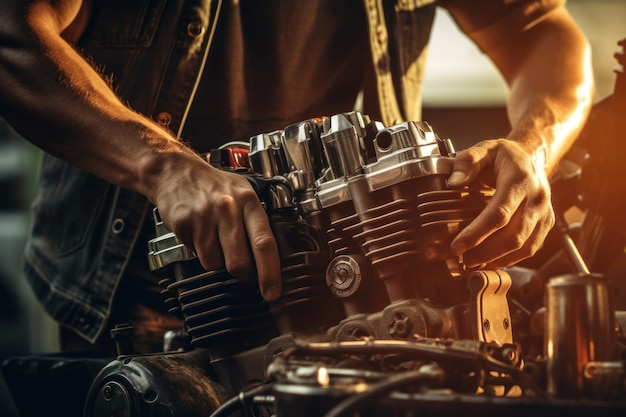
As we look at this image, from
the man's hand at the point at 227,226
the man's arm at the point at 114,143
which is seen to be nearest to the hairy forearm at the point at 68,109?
the man's arm at the point at 114,143

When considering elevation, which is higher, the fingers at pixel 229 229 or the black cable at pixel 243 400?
the fingers at pixel 229 229

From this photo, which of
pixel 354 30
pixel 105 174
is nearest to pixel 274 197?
pixel 105 174

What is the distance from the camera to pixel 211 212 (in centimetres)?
146

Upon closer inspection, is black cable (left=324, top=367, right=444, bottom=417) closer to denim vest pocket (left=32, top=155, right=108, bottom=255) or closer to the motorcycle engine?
the motorcycle engine

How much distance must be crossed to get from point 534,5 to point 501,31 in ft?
0.40

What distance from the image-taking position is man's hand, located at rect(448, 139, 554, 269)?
1.44 metres

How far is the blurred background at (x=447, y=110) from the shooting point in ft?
20.6

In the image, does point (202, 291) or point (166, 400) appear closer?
point (166, 400)

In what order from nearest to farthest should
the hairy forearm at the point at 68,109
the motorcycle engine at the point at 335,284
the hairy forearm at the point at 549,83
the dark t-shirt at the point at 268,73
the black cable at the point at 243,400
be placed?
1. the black cable at the point at 243,400
2. the motorcycle engine at the point at 335,284
3. the hairy forearm at the point at 68,109
4. the hairy forearm at the point at 549,83
5. the dark t-shirt at the point at 268,73

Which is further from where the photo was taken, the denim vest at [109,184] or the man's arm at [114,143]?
the denim vest at [109,184]

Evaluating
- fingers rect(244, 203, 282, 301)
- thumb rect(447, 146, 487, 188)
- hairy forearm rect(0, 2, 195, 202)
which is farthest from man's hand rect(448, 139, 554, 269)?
hairy forearm rect(0, 2, 195, 202)

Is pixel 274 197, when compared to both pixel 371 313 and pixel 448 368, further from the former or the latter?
pixel 448 368

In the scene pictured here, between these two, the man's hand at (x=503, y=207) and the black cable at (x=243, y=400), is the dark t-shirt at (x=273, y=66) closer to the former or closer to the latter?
the man's hand at (x=503, y=207)

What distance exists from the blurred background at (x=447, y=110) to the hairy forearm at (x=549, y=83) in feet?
12.2
